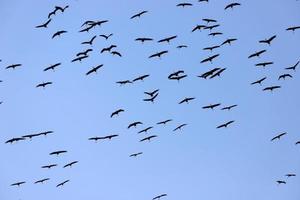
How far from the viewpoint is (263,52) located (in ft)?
283

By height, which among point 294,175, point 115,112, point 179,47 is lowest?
point 294,175

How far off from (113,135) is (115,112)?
257 cm

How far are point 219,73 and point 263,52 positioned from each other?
6117 mm

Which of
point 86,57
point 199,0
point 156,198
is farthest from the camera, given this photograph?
point 156,198

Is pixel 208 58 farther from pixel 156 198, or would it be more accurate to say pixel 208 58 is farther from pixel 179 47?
pixel 156 198

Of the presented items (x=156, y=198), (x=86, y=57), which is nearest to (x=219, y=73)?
(x=86, y=57)

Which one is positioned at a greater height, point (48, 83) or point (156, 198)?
point (48, 83)

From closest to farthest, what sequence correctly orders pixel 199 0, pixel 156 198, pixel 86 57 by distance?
pixel 199 0 < pixel 86 57 < pixel 156 198

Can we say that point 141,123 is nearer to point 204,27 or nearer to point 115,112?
point 115,112

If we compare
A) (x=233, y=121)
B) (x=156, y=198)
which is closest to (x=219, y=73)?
(x=233, y=121)

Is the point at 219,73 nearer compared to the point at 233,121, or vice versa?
the point at 219,73

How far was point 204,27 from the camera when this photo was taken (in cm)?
8712

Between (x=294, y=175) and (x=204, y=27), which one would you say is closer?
(x=204, y=27)

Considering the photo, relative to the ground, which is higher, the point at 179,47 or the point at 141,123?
the point at 179,47
